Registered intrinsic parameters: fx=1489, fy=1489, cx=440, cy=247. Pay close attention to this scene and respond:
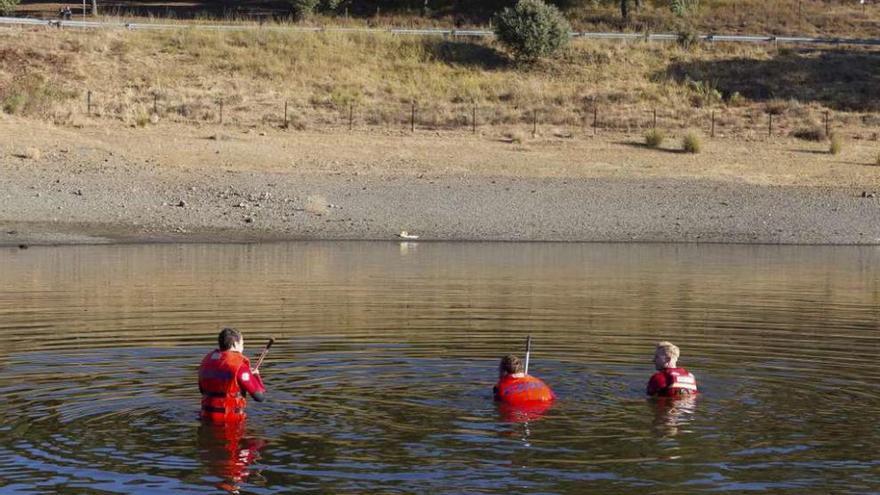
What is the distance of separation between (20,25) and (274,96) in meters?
15.9

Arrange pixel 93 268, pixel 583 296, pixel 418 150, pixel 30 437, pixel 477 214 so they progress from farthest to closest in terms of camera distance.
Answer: pixel 418 150 → pixel 477 214 → pixel 93 268 → pixel 583 296 → pixel 30 437

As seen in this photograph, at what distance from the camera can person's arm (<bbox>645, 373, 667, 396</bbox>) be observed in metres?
14.3

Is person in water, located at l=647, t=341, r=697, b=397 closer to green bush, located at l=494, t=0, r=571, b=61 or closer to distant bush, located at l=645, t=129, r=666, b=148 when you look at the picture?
distant bush, located at l=645, t=129, r=666, b=148

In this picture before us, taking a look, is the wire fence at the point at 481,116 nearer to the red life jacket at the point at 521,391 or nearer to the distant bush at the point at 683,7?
the distant bush at the point at 683,7

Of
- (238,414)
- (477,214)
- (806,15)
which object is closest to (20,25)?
(477,214)

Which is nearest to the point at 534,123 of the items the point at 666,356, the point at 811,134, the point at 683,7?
the point at 811,134

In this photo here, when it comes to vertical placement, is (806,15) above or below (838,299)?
above

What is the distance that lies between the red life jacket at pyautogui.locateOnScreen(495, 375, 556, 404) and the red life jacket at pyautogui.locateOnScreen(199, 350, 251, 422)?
248cm

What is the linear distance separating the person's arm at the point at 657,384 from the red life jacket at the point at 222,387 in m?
3.99

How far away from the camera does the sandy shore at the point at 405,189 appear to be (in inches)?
1422

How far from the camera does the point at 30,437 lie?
1259 centimetres

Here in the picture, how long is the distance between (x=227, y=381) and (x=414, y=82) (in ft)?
166

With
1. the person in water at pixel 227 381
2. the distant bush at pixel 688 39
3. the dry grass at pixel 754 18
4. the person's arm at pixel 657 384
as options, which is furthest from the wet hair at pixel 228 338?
the dry grass at pixel 754 18

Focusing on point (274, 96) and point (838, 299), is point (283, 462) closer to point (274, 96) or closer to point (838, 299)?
point (838, 299)
